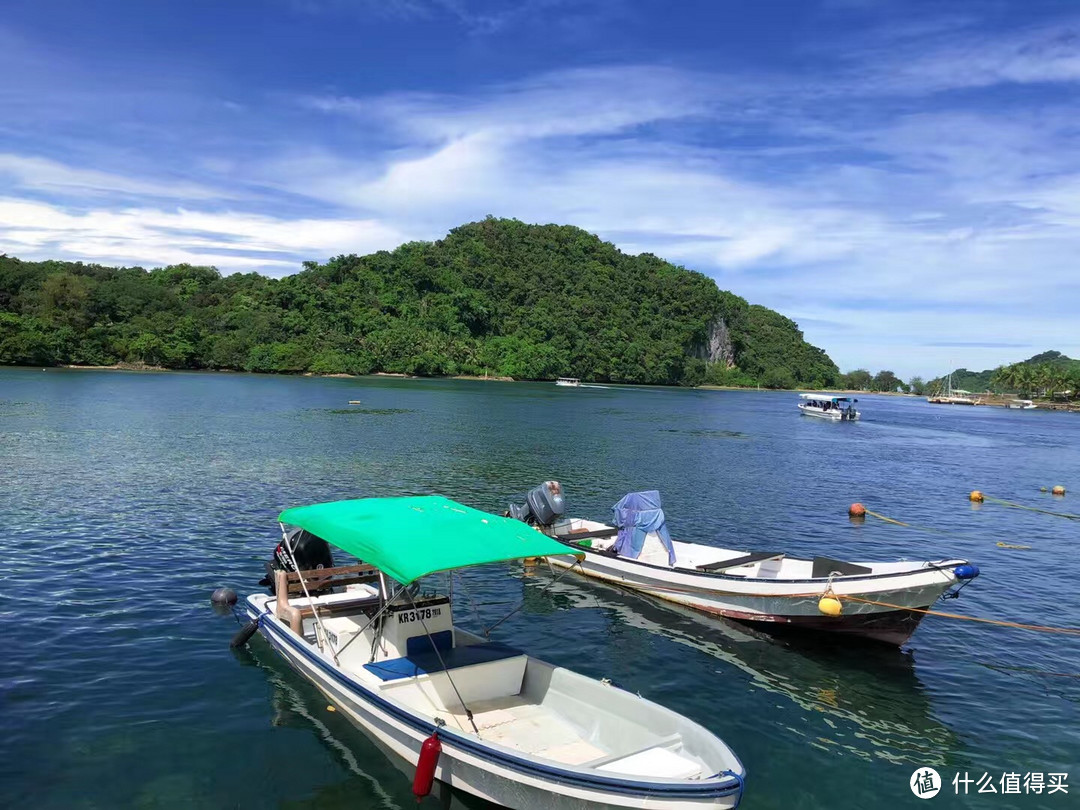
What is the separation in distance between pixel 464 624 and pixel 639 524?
6167mm

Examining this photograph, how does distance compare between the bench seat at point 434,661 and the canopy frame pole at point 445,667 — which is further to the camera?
the bench seat at point 434,661

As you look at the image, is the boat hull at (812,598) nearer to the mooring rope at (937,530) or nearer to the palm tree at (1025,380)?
the mooring rope at (937,530)

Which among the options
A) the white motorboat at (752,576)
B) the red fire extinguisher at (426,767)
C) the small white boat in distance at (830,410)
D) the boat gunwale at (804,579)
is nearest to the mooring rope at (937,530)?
the white motorboat at (752,576)

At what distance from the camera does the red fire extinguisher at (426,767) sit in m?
9.46

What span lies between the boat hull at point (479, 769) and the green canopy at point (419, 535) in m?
1.99

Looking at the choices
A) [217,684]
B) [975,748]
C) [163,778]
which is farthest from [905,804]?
[217,684]

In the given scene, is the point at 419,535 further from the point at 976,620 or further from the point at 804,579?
the point at 976,620

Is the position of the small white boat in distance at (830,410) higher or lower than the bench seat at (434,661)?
higher

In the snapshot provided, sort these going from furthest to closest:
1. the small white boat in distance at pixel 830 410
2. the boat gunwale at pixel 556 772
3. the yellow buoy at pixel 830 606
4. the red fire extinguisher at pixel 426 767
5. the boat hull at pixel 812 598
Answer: the small white boat in distance at pixel 830 410, the boat hull at pixel 812 598, the yellow buoy at pixel 830 606, the red fire extinguisher at pixel 426 767, the boat gunwale at pixel 556 772

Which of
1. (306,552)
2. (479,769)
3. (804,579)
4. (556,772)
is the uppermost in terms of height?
(804,579)

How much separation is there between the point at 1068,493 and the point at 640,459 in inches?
964

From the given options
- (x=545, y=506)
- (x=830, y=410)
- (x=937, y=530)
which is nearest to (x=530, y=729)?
(x=545, y=506)

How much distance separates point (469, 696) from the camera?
1112 cm

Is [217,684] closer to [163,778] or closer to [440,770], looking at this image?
[163,778]
